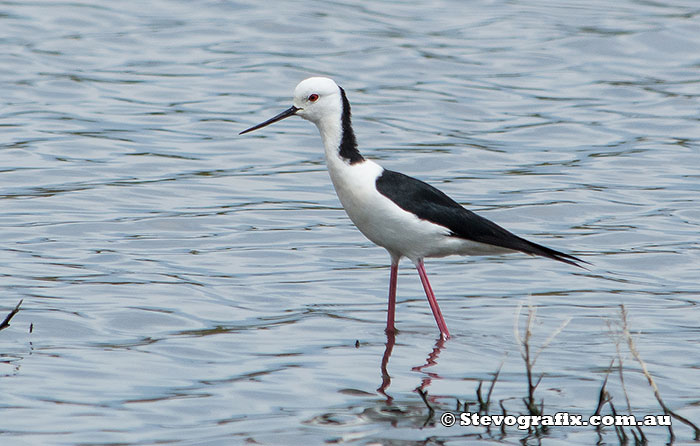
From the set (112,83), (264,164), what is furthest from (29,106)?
(264,164)

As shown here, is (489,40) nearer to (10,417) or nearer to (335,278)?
(335,278)

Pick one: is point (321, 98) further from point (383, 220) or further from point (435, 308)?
point (435, 308)

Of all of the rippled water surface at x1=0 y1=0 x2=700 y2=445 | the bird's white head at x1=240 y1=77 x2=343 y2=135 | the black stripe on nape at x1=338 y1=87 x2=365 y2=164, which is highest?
the bird's white head at x1=240 y1=77 x2=343 y2=135

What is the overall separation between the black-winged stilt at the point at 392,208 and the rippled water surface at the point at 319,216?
0.54 m

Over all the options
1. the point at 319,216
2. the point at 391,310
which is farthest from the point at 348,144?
the point at 319,216

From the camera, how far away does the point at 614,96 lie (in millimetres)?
16094

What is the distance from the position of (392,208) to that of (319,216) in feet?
11.6

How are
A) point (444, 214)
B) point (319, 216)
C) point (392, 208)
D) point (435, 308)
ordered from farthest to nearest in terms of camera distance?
point (319, 216) < point (435, 308) < point (444, 214) < point (392, 208)

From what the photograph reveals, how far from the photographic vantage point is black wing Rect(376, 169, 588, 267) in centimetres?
820

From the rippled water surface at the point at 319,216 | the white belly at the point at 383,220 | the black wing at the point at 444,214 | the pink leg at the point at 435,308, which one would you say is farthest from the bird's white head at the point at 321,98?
the rippled water surface at the point at 319,216

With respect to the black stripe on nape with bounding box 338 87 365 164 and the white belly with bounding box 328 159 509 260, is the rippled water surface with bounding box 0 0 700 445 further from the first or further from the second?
the black stripe on nape with bounding box 338 87 365 164

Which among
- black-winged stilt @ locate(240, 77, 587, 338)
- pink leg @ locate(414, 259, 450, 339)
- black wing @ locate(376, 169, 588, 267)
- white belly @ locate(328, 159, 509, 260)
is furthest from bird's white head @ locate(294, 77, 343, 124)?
pink leg @ locate(414, 259, 450, 339)

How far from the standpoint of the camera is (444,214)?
8.30 meters

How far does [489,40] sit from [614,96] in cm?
261
